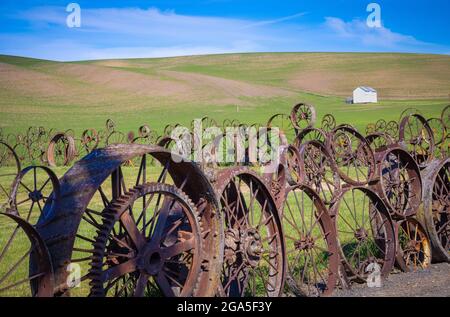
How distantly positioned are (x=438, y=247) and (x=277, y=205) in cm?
271

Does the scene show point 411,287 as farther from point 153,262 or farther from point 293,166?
point 153,262

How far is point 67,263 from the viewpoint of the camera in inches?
128

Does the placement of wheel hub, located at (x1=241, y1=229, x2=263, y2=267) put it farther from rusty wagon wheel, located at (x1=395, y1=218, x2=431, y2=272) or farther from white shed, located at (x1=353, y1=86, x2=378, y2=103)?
white shed, located at (x1=353, y1=86, x2=378, y2=103)

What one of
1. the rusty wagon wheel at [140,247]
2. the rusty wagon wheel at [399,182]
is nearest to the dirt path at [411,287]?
the rusty wagon wheel at [399,182]

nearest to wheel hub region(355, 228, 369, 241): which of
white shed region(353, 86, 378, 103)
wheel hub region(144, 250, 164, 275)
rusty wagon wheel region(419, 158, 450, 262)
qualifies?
rusty wagon wheel region(419, 158, 450, 262)

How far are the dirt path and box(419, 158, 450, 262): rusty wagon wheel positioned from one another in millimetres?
388

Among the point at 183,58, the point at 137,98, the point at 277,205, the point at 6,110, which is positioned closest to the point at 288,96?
the point at 137,98

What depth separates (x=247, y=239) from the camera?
15.9 ft

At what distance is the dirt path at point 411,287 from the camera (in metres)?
5.29

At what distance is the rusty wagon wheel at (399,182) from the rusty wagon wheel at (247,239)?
2148mm

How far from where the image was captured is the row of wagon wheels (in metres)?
3.34

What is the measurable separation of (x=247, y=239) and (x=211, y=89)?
55.1 metres

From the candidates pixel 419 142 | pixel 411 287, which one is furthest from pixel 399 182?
pixel 419 142

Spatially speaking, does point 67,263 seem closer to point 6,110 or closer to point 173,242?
point 173,242
